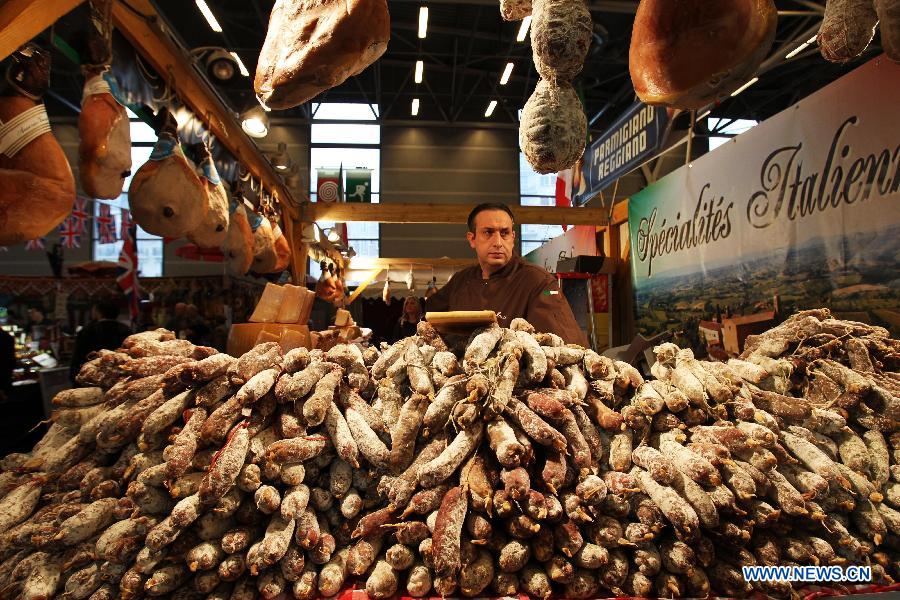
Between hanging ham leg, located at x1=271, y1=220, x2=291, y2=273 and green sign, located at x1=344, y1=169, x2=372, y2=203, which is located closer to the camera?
hanging ham leg, located at x1=271, y1=220, x2=291, y2=273

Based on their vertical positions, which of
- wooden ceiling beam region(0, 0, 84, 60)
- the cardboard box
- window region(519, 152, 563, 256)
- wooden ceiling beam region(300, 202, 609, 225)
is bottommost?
the cardboard box

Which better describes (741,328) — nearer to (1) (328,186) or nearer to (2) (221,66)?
(2) (221,66)

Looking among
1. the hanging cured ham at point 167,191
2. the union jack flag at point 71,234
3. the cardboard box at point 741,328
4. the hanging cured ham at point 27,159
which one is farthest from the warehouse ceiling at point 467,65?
the hanging cured ham at point 27,159

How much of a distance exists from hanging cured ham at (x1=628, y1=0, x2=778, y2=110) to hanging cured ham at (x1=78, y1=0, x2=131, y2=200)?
96.9 inches

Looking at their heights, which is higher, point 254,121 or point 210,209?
point 254,121

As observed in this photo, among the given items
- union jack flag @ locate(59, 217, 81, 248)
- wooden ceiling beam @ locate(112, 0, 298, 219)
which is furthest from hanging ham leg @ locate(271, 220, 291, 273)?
union jack flag @ locate(59, 217, 81, 248)

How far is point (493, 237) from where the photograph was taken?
3035mm

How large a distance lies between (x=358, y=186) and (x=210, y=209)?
15.6ft

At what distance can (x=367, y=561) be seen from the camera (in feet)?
4.44

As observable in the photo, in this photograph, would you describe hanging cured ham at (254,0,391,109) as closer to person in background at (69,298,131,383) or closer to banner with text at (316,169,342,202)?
person in background at (69,298,131,383)

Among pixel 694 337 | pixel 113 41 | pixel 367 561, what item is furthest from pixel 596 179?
pixel 367 561

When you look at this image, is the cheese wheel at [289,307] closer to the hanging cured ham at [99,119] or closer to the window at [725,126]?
the hanging cured ham at [99,119]

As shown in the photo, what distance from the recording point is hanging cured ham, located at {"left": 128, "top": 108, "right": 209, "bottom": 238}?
2.98m

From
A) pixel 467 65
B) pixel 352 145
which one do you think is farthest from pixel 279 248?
pixel 352 145
